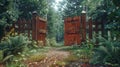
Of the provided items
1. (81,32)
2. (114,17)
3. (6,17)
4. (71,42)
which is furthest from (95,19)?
(6,17)

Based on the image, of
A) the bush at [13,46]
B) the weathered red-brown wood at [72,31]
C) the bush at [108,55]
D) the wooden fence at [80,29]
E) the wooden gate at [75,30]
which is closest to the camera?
the bush at [108,55]

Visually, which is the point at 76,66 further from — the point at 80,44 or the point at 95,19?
the point at 95,19

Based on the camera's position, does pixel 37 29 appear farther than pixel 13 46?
Yes

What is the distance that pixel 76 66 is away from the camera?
8.33m

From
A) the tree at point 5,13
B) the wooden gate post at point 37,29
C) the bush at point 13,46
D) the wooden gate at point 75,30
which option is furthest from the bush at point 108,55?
the wooden gate post at point 37,29

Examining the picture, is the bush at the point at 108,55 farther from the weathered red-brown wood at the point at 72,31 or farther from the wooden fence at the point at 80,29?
the weathered red-brown wood at the point at 72,31

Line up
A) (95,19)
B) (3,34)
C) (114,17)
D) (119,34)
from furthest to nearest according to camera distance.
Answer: (95,19), (3,34), (114,17), (119,34)

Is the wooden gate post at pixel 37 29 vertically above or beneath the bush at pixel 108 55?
above

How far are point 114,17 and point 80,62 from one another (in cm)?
295

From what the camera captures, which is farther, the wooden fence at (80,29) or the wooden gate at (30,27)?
the wooden gate at (30,27)

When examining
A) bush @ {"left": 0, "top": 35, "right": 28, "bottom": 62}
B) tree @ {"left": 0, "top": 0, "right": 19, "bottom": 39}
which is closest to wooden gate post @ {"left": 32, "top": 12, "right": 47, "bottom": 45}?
tree @ {"left": 0, "top": 0, "right": 19, "bottom": 39}

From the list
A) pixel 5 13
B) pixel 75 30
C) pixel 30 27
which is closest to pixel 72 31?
pixel 75 30

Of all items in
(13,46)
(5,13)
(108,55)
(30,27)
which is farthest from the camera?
(30,27)

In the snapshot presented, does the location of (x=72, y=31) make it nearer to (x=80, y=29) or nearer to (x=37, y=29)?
(x=80, y=29)
